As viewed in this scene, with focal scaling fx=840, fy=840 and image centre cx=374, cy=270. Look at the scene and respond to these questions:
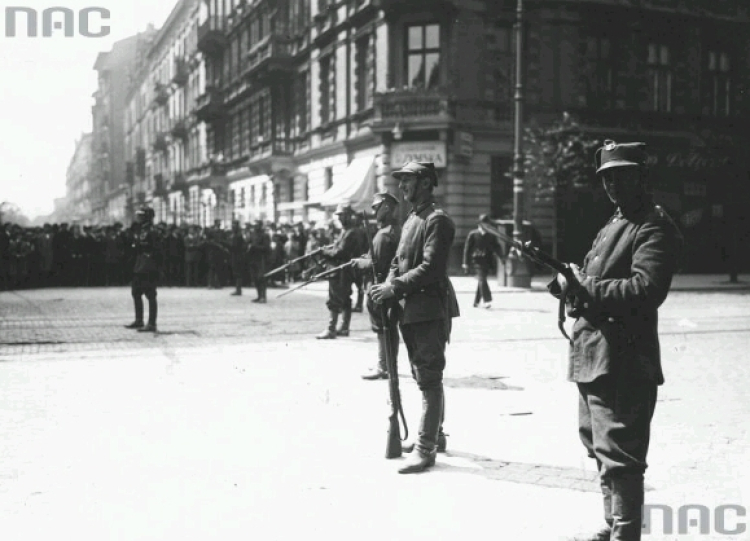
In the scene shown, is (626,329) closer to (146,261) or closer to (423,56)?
(146,261)

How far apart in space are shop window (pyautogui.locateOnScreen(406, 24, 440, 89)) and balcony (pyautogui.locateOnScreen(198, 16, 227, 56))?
2322cm

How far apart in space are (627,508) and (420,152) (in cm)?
2301

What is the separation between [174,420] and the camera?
6590 mm

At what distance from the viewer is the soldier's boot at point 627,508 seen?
11.9 feet

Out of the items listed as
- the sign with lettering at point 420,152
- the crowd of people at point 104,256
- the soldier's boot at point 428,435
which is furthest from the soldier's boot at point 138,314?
the sign with lettering at point 420,152

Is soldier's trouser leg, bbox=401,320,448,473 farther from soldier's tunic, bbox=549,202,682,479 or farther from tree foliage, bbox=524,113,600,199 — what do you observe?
tree foliage, bbox=524,113,600,199

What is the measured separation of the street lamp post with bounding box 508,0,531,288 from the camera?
830 inches

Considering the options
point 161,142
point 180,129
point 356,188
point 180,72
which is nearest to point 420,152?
point 356,188

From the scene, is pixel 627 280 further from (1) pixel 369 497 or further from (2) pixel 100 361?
(2) pixel 100 361

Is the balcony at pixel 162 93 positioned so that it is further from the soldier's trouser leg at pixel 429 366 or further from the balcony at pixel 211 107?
the soldier's trouser leg at pixel 429 366

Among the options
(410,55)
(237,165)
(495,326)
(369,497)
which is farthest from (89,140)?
(369,497)

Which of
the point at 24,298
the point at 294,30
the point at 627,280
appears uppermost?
the point at 294,30

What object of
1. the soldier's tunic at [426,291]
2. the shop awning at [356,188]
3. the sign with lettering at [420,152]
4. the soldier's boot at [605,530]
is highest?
the sign with lettering at [420,152]

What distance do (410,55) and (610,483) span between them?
24.6m
